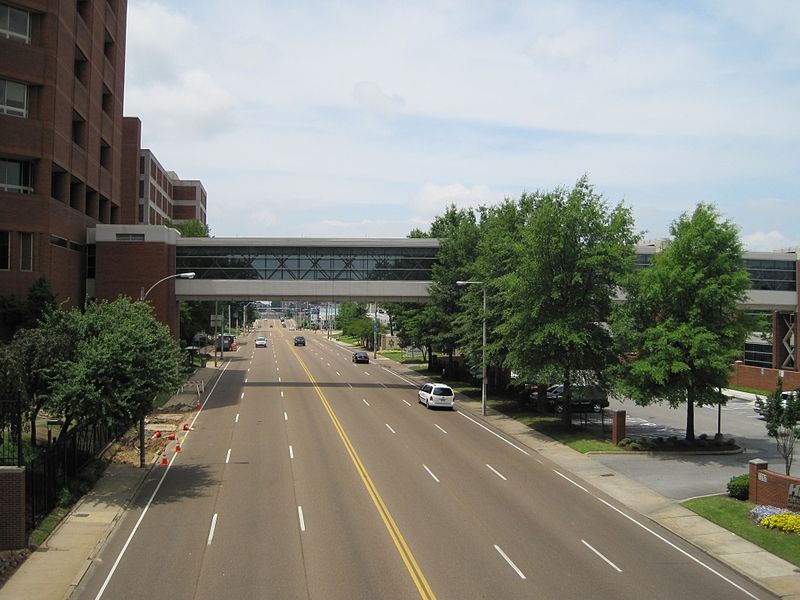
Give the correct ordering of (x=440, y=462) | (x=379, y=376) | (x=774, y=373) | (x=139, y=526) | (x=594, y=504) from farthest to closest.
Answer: (x=379, y=376)
(x=774, y=373)
(x=440, y=462)
(x=594, y=504)
(x=139, y=526)

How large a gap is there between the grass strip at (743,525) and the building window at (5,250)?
3870 centimetres

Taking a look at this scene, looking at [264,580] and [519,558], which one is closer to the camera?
[264,580]

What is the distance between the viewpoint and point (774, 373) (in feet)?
183

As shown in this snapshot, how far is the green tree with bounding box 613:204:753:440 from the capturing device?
3147 cm

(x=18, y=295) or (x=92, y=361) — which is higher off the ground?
(x=18, y=295)

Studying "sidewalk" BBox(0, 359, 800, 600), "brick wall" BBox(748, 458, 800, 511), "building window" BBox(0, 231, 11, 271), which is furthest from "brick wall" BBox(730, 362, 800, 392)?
"building window" BBox(0, 231, 11, 271)

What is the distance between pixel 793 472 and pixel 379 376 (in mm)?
42051

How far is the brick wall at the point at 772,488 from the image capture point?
21.4 m

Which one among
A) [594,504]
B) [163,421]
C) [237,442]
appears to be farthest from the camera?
[163,421]

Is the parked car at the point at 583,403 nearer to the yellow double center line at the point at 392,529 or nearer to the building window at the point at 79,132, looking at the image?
the yellow double center line at the point at 392,529

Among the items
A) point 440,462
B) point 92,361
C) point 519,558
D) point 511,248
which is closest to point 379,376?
point 511,248

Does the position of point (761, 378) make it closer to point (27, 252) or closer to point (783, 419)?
point (783, 419)

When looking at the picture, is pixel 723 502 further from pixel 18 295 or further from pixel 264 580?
pixel 18 295

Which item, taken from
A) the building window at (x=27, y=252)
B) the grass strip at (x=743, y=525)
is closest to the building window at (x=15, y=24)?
the building window at (x=27, y=252)
